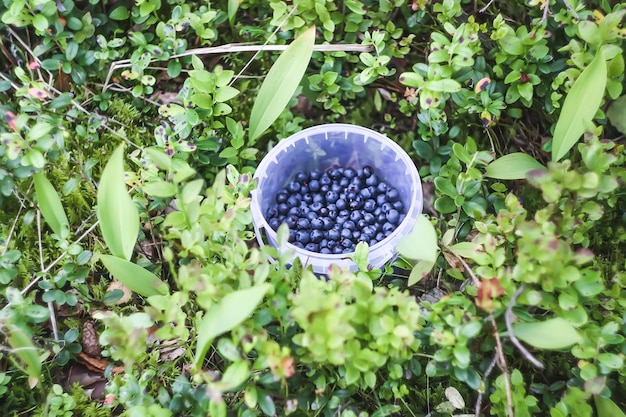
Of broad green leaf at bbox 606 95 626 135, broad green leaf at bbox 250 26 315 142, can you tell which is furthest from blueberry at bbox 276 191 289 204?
broad green leaf at bbox 606 95 626 135

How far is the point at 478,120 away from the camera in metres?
1.76

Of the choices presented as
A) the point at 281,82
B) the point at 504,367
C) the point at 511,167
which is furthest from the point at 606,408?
the point at 281,82

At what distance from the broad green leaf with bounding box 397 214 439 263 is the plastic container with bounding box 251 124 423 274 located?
0.90 feet

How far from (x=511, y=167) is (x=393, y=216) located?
355 mm

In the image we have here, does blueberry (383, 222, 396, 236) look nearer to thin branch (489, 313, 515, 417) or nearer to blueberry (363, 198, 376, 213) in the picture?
blueberry (363, 198, 376, 213)

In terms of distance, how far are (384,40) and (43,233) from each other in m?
1.12

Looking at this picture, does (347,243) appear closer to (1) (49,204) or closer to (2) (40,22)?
(1) (49,204)

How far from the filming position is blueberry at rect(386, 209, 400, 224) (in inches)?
66.6

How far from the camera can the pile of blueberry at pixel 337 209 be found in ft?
5.53

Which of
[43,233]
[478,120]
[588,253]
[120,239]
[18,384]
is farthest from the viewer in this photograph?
[478,120]

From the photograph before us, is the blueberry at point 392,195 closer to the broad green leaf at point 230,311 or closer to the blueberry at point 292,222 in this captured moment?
the blueberry at point 292,222

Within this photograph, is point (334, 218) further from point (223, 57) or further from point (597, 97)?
point (597, 97)

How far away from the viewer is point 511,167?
1.51 meters

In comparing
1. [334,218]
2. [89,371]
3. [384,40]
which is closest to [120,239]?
[89,371]
